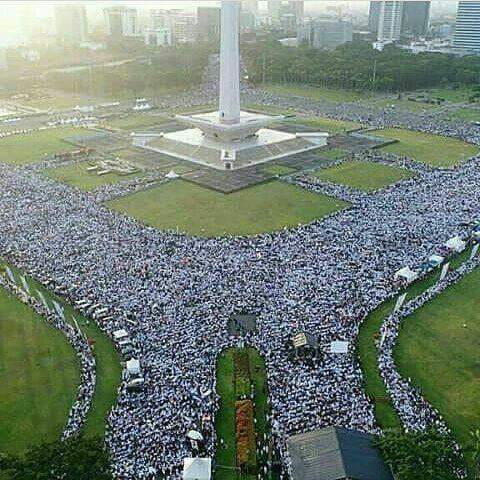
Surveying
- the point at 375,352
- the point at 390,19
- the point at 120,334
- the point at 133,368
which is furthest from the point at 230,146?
the point at 390,19

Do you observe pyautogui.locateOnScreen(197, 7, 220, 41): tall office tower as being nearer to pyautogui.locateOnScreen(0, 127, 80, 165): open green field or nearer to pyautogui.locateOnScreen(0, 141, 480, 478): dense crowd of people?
pyautogui.locateOnScreen(0, 127, 80, 165): open green field

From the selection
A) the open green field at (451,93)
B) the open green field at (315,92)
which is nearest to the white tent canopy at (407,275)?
the open green field at (315,92)

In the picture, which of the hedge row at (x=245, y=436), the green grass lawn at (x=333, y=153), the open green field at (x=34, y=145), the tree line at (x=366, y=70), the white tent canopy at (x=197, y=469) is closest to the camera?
the white tent canopy at (x=197, y=469)

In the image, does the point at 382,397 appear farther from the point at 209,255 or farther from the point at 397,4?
the point at 397,4

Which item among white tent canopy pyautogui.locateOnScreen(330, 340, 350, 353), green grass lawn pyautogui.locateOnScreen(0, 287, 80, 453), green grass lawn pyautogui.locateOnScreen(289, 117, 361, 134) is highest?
green grass lawn pyautogui.locateOnScreen(289, 117, 361, 134)

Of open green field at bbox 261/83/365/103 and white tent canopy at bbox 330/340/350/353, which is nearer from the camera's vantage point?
white tent canopy at bbox 330/340/350/353

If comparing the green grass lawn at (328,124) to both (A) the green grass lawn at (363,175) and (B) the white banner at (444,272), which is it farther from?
(B) the white banner at (444,272)

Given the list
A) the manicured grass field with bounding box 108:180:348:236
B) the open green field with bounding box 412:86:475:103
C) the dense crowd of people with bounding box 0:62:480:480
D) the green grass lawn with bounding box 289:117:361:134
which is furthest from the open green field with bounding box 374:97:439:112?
the manicured grass field with bounding box 108:180:348:236
